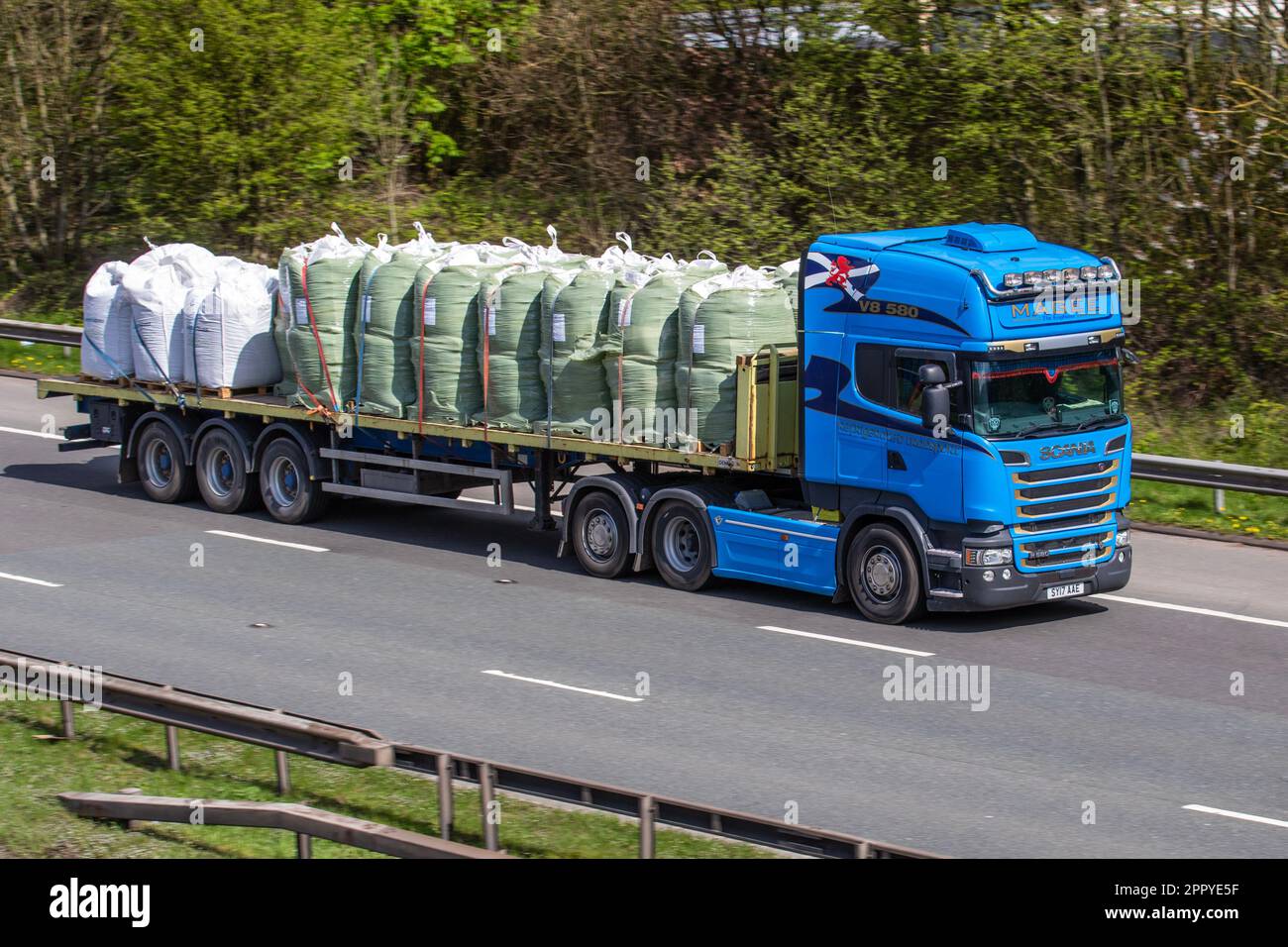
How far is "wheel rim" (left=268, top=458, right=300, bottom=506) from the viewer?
19.0m

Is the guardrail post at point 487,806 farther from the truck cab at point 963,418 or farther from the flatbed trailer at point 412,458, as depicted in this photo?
the flatbed trailer at point 412,458

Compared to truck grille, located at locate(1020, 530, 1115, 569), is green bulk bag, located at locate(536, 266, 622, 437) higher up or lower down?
higher up

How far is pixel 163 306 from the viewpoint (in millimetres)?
19328

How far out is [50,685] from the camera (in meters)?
11.2

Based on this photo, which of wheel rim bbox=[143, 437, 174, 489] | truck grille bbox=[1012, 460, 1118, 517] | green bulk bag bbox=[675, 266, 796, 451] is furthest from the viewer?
wheel rim bbox=[143, 437, 174, 489]

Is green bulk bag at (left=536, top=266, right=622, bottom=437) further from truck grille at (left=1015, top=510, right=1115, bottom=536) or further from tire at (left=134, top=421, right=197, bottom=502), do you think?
tire at (left=134, top=421, right=197, bottom=502)

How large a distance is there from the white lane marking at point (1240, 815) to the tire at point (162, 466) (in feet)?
41.6

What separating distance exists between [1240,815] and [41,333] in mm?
22816

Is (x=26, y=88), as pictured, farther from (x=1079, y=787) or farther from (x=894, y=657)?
(x=1079, y=787)

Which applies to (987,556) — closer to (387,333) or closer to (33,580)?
(387,333)

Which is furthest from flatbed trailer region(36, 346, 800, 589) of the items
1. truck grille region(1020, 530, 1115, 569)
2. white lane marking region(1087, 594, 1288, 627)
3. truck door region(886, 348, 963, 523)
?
white lane marking region(1087, 594, 1288, 627)

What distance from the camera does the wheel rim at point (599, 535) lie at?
16.5 metres
